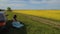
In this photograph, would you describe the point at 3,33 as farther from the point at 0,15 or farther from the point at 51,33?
the point at 51,33

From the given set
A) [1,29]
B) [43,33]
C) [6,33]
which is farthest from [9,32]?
[43,33]

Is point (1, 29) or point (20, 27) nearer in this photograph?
point (1, 29)

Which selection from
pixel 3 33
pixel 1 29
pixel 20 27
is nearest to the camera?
pixel 1 29

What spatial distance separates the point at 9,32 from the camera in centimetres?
1323

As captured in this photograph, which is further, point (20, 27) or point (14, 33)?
point (20, 27)

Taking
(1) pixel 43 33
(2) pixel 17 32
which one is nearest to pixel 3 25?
(2) pixel 17 32

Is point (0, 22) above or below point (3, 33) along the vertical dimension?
above

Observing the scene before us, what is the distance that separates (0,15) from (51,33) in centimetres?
349

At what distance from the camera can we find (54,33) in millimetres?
12570

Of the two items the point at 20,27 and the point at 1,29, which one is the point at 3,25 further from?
the point at 20,27

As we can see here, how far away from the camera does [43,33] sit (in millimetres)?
12508

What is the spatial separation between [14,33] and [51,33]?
232cm

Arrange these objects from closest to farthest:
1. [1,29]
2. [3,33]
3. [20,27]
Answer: [1,29] < [3,33] < [20,27]

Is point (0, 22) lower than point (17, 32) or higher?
higher
